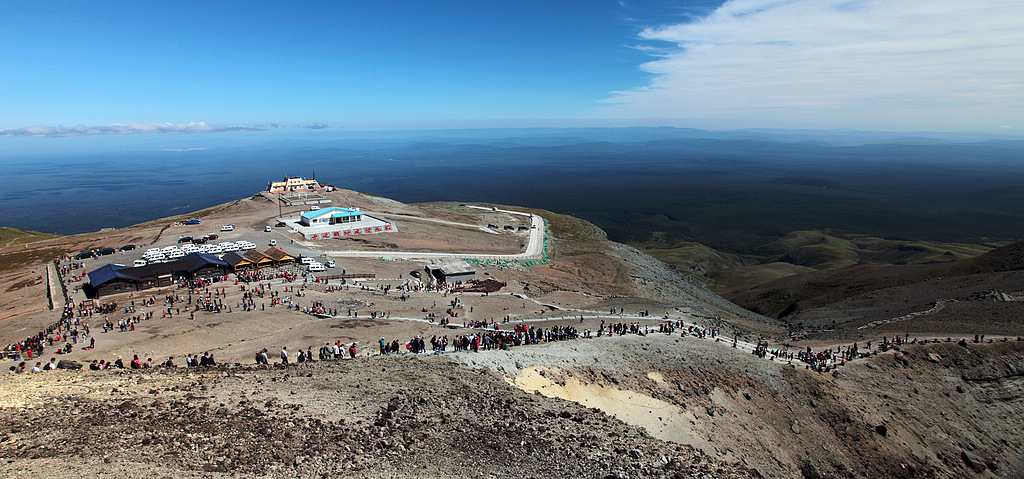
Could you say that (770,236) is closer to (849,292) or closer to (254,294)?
(849,292)

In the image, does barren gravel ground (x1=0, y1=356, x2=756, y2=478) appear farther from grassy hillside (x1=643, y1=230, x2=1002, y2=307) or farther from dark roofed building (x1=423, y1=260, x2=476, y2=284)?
grassy hillside (x1=643, y1=230, x2=1002, y2=307)

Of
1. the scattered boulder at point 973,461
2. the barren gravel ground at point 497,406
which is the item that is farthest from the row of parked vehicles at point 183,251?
the scattered boulder at point 973,461

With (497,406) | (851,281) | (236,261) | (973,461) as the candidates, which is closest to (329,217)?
(236,261)

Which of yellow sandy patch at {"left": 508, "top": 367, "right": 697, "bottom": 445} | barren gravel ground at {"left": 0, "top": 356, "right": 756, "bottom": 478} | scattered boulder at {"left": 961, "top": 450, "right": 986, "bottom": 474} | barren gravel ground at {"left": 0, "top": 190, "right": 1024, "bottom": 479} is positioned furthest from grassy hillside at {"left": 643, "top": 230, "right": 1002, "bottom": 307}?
barren gravel ground at {"left": 0, "top": 356, "right": 756, "bottom": 478}

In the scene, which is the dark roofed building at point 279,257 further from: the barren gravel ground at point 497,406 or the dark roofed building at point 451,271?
the dark roofed building at point 451,271

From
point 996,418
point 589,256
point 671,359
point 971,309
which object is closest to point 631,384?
point 671,359

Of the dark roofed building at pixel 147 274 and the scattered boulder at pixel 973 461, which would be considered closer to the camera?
the scattered boulder at pixel 973 461
